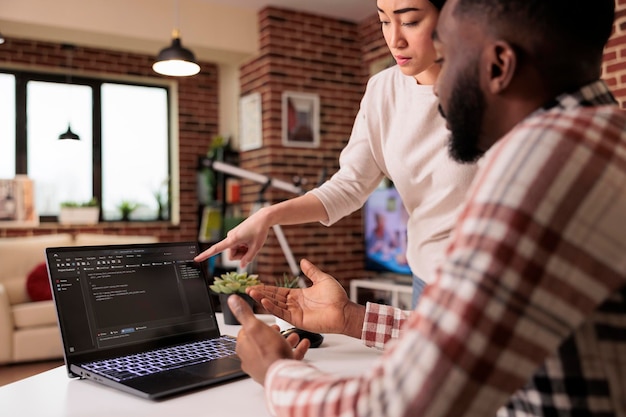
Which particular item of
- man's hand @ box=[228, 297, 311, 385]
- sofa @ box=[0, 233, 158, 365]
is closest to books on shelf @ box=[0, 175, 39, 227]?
sofa @ box=[0, 233, 158, 365]

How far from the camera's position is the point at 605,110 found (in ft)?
1.94

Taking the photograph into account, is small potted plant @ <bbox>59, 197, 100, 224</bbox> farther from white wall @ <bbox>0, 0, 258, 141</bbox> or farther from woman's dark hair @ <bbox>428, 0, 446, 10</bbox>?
woman's dark hair @ <bbox>428, 0, 446, 10</bbox>

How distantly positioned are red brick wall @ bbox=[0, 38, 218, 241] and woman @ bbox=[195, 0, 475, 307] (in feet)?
15.9

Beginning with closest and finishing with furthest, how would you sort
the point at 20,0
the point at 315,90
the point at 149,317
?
the point at 149,317, the point at 20,0, the point at 315,90

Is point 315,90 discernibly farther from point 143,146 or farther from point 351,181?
point 351,181

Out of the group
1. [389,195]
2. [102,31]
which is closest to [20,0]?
[102,31]

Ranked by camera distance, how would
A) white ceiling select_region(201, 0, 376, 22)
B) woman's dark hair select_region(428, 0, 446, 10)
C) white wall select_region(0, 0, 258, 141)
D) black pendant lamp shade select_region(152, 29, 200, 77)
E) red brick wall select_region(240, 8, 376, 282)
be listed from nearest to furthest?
woman's dark hair select_region(428, 0, 446, 10) → black pendant lamp shade select_region(152, 29, 200, 77) → white wall select_region(0, 0, 258, 141) → white ceiling select_region(201, 0, 376, 22) → red brick wall select_region(240, 8, 376, 282)

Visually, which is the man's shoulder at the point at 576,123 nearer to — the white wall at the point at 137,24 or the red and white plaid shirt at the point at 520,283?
the red and white plaid shirt at the point at 520,283

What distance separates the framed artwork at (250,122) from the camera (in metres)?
5.50

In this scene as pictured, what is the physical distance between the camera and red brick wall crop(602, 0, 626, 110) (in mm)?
3285

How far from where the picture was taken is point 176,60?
380 cm

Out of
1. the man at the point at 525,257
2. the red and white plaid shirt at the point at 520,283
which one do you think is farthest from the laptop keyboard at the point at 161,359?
the red and white plaid shirt at the point at 520,283

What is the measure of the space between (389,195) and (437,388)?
4621 millimetres

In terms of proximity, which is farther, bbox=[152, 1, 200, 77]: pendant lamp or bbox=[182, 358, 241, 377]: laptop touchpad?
bbox=[152, 1, 200, 77]: pendant lamp
